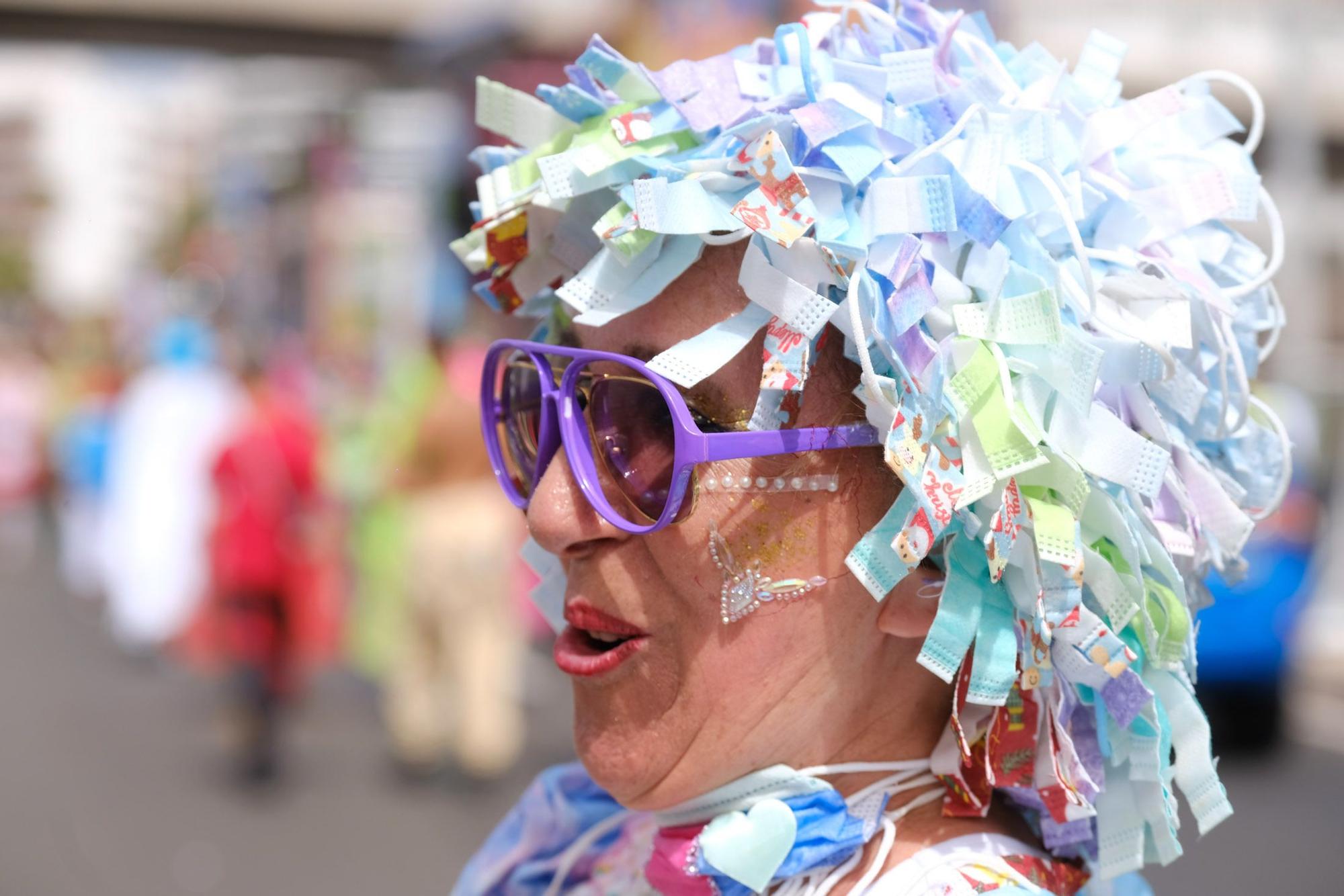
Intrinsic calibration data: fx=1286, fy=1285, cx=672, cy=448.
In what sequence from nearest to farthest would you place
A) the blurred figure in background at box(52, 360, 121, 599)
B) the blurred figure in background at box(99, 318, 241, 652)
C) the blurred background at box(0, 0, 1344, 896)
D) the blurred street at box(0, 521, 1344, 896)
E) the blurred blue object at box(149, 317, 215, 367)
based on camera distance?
the blurred street at box(0, 521, 1344, 896)
the blurred background at box(0, 0, 1344, 896)
the blurred figure in background at box(99, 318, 241, 652)
the blurred blue object at box(149, 317, 215, 367)
the blurred figure in background at box(52, 360, 121, 599)

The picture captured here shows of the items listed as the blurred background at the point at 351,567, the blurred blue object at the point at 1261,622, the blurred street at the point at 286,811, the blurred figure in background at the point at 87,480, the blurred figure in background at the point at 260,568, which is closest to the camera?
the blurred street at the point at 286,811

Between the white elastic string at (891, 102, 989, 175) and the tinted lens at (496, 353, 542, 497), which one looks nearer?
the white elastic string at (891, 102, 989, 175)

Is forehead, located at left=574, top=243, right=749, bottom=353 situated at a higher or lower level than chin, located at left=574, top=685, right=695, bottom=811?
higher

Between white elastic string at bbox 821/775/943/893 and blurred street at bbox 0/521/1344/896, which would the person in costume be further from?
blurred street at bbox 0/521/1344/896

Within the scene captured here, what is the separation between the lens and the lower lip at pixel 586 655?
4.74 feet

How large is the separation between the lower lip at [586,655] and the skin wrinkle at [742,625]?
10mm

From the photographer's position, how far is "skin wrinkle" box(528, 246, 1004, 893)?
4.56ft

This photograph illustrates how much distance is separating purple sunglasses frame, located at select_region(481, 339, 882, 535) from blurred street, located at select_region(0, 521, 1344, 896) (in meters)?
3.21

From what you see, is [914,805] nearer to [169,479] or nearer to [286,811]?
[286,811]

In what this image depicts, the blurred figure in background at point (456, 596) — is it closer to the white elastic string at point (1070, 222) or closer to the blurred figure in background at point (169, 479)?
the blurred figure in background at point (169, 479)

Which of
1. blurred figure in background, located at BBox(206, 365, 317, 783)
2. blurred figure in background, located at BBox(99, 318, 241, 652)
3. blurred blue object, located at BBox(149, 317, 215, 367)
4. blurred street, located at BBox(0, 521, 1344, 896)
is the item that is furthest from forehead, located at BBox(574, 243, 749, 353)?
blurred blue object, located at BBox(149, 317, 215, 367)

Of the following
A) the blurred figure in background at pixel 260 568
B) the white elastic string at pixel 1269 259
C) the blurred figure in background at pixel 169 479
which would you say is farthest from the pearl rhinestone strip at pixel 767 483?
the blurred figure in background at pixel 169 479

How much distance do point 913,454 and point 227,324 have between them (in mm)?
9853

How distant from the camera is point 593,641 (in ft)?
5.00
